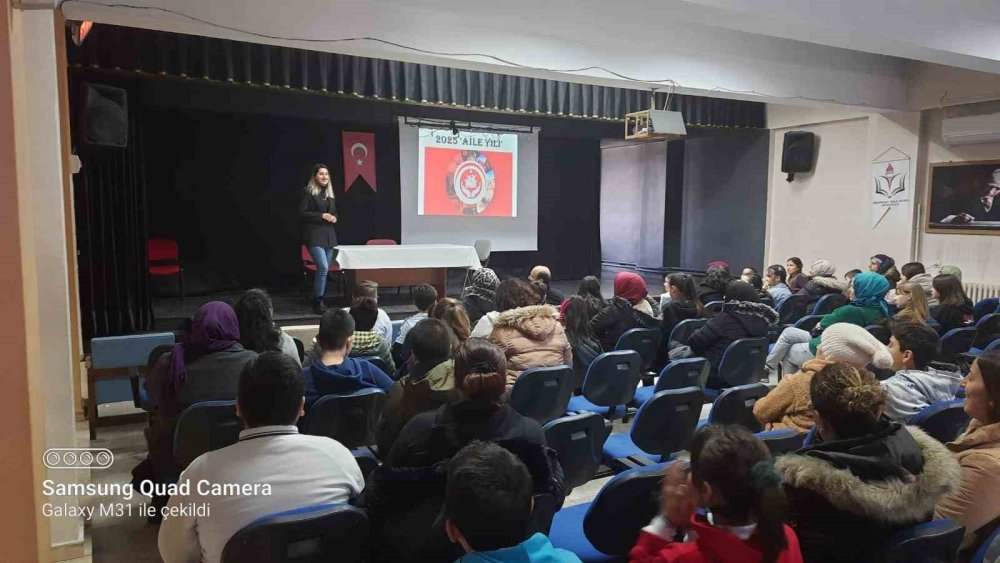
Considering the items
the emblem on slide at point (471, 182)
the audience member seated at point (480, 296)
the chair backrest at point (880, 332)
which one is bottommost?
the chair backrest at point (880, 332)

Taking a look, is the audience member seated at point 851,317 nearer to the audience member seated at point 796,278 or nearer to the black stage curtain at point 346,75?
the audience member seated at point 796,278

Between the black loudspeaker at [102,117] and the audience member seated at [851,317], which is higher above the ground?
the black loudspeaker at [102,117]

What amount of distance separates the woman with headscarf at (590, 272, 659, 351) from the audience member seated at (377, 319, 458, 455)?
5.75 ft

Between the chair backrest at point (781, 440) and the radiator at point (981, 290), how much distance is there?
245 inches

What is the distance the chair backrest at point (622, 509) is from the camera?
1.62 meters

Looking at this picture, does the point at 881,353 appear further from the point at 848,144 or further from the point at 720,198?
the point at 720,198

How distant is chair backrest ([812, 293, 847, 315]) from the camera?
514cm

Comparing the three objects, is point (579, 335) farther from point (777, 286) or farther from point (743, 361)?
point (777, 286)

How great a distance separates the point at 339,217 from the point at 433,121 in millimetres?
2142

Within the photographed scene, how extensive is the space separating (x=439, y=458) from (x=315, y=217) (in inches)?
204

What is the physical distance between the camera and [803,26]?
4.61m

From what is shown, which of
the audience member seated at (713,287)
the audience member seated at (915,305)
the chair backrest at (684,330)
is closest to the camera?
the audience member seated at (915,305)

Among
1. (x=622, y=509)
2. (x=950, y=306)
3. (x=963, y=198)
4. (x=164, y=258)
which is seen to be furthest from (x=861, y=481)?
(x=164, y=258)

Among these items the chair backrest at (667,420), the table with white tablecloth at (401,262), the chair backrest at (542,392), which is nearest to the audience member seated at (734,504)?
the chair backrest at (667,420)
